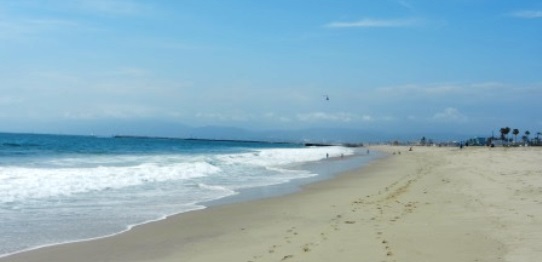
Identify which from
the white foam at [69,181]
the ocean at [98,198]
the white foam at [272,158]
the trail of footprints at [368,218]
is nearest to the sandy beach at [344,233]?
the trail of footprints at [368,218]

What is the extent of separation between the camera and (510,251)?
23.9 feet

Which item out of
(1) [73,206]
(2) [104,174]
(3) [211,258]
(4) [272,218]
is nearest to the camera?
(3) [211,258]

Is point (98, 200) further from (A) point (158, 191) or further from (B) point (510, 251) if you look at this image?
(B) point (510, 251)

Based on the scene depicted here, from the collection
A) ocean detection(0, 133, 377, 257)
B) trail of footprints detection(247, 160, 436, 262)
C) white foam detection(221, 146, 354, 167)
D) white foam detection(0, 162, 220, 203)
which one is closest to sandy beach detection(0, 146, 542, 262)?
trail of footprints detection(247, 160, 436, 262)

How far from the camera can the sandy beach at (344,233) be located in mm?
7609

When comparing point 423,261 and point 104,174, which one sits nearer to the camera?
point 423,261

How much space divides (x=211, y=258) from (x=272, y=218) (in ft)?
14.6

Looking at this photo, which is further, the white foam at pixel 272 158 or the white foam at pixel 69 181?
the white foam at pixel 272 158

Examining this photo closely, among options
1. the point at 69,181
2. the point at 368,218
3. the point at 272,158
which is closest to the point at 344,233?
the point at 368,218

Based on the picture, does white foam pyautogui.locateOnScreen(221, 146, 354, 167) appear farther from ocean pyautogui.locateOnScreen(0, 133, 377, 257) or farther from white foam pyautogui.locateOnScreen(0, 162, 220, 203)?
ocean pyautogui.locateOnScreen(0, 133, 377, 257)

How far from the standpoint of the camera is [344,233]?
9.31 metres

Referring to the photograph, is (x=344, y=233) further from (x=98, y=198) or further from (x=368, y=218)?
(x=98, y=198)

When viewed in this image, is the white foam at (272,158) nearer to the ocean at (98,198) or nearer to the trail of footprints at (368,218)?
the ocean at (98,198)

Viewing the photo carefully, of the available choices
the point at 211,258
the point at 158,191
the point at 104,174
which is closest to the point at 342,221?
the point at 211,258
